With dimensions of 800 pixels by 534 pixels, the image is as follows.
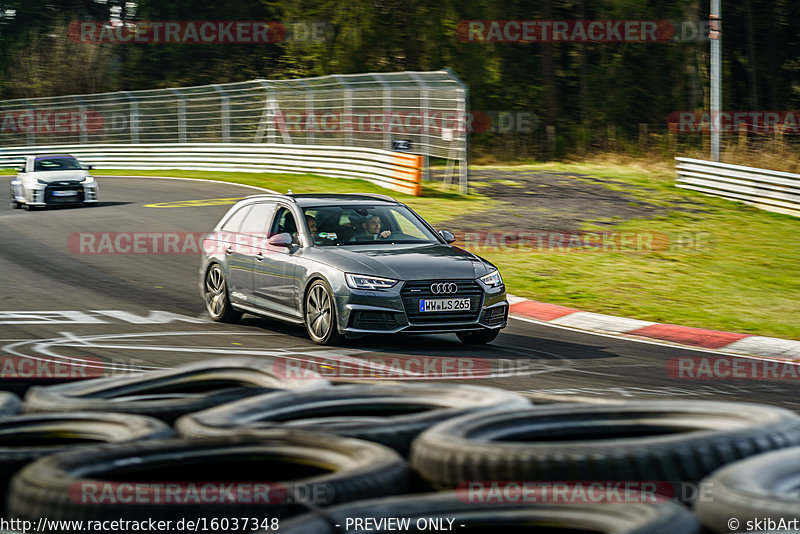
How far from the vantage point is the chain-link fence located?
27.5 m

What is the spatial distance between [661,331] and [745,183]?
14.3 m

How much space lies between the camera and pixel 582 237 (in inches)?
814

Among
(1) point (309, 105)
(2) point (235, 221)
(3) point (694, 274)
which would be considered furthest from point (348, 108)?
(2) point (235, 221)

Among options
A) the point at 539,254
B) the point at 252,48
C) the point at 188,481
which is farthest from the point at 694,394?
the point at 252,48

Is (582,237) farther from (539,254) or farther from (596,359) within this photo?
(596,359)

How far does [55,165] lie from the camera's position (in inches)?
1105

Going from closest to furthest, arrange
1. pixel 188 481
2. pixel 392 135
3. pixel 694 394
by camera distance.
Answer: pixel 188 481 < pixel 694 394 < pixel 392 135

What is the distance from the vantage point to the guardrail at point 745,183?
23609 mm

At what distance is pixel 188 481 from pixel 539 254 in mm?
14852

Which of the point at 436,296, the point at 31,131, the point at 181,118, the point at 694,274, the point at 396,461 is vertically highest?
the point at 181,118

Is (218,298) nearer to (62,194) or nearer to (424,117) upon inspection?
(424,117)

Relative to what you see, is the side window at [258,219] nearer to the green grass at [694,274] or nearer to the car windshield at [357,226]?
the car windshield at [357,226]

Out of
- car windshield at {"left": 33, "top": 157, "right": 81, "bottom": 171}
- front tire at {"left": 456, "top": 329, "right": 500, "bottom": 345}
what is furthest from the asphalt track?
car windshield at {"left": 33, "top": 157, "right": 81, "bottom": 171}

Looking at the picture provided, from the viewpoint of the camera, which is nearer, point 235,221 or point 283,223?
point 283,223
